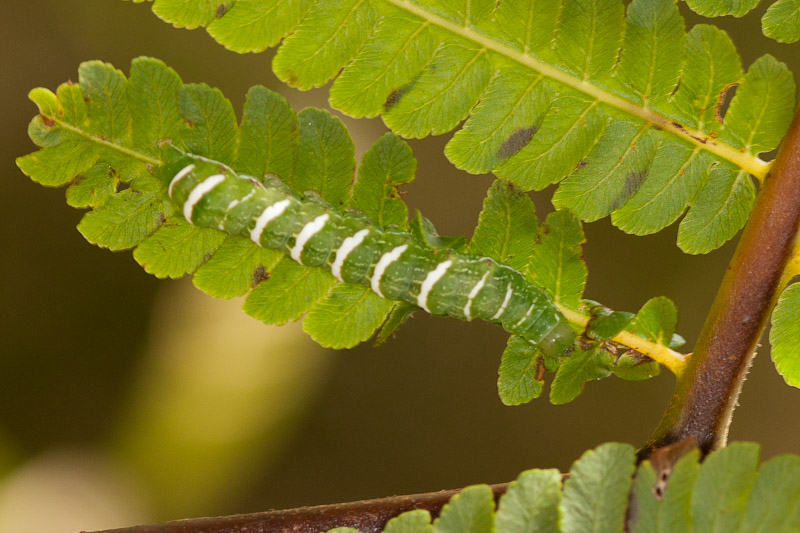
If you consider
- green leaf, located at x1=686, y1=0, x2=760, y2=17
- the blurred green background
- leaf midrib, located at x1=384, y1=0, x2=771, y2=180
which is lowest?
the blurred green background

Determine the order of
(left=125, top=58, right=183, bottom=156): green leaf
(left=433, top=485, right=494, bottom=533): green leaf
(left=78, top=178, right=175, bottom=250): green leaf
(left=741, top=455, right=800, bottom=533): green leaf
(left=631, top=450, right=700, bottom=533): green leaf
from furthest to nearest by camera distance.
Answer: (left=78, top=178, right=175, bottom=250): green leaf → (left=125, top=58, right=183, bottom=156): green leaf → (left=433, top=485, right=494, bottom=533): green leaf → (left=631, top=450, right=700, bottom=533): green leaf → (left=741, top=455, right=800, bottom=533): green leaf

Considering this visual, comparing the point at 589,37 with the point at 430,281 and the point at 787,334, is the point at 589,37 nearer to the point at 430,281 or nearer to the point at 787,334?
the point at 430,281

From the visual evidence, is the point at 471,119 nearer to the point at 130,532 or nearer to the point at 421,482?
the point at 130,532

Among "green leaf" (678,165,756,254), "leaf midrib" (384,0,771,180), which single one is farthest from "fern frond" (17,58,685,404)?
"leaf midrib" (384,0,771,180)

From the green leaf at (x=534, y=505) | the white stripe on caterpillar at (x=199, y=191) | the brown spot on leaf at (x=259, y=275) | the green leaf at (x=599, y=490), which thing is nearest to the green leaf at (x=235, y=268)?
the brown spot on leaf at (x=259, y=275)

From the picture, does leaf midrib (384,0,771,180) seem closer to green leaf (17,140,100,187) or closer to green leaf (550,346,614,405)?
green leaf (550,346,614,405)

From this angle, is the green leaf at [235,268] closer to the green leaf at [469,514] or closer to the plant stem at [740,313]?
the green leaf at [469,514]
